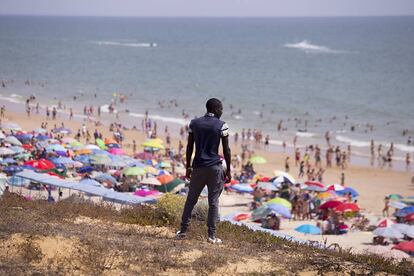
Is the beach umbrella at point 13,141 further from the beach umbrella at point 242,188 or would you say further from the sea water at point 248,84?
the sea water at point 248,84

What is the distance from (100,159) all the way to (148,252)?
17.4 metres

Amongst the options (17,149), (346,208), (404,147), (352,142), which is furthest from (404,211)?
(352,142)

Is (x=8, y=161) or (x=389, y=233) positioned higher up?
(x=8, y=161)

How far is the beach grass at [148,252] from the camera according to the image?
602 centimetres

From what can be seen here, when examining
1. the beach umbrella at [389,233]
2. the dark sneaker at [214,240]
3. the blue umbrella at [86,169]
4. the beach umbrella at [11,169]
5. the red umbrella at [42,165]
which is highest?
the dark sneaker at [214,240]

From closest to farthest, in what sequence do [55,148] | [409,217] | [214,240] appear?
[214,240] < [409,217] < [55,148]

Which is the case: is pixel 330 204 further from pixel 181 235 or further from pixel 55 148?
pixel 181 235

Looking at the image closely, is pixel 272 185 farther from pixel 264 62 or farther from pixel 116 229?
pixel 264 62

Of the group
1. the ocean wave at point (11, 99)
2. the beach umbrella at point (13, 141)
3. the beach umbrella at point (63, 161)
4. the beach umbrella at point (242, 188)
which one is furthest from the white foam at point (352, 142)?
the ocean wave at point (11, 99)

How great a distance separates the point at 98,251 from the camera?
20.5 feet

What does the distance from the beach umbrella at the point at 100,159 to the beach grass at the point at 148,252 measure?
1510 cm

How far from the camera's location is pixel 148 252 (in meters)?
6.43

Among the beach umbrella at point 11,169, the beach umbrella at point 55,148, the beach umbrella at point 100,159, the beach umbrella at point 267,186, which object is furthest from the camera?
the beach umbrella at point 55,148

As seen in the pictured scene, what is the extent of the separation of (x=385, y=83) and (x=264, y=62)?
25942 millimetres
